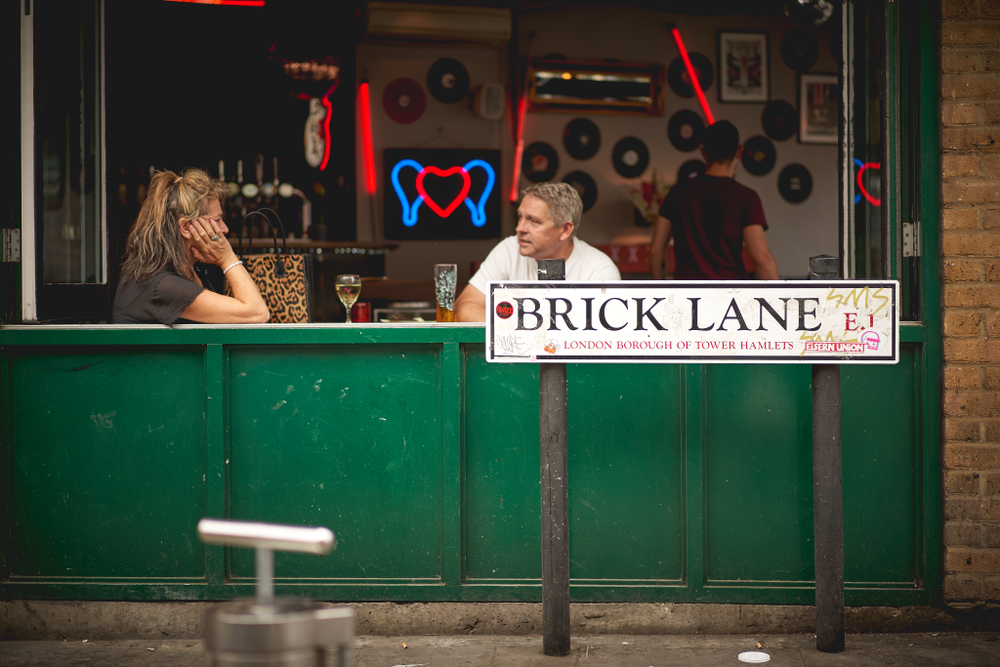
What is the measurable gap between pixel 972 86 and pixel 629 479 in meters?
1.83

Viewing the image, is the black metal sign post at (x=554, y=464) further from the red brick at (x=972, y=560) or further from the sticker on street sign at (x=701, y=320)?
the red brick at (x=972, y=560)

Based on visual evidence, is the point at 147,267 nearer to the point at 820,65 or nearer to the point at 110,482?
the point at 110,482

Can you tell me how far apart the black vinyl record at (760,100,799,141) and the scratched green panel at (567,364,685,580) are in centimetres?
511

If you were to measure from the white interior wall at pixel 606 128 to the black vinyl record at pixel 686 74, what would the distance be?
1.8 inches

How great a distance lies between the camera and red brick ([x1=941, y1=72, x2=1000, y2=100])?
3043 mm

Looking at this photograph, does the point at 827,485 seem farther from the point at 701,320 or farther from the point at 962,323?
the point at 962,323

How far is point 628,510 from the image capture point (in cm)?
318

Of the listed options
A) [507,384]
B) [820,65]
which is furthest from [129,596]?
[820,65]

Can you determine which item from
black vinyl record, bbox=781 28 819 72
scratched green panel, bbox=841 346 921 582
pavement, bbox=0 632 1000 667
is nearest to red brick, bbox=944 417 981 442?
scratched green panel, bbox=841 346 921 582

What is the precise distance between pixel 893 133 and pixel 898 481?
1257 millimetres

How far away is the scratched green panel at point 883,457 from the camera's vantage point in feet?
10.3

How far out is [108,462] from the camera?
3182 mm

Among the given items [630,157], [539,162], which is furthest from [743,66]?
[539,162]

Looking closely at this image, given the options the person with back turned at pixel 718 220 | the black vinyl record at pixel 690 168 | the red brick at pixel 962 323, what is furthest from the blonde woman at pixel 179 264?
the black vinyl record at pixel 690 168
